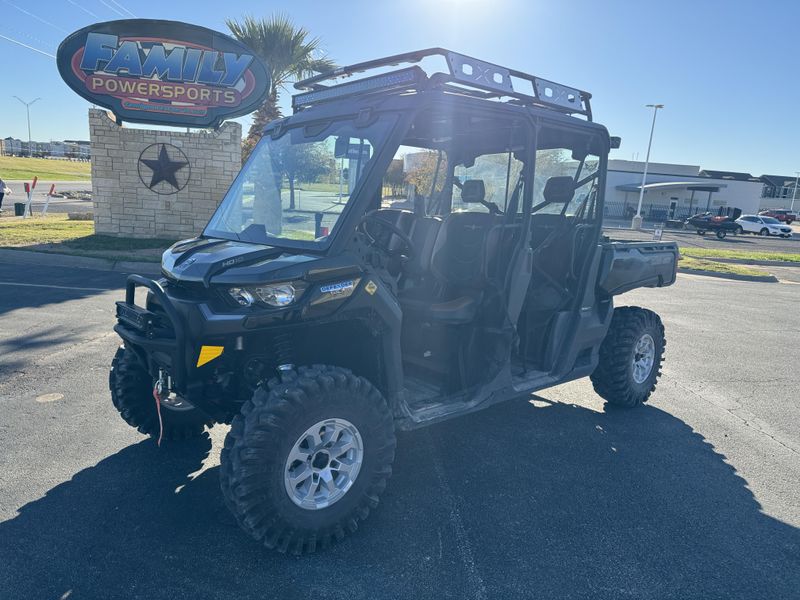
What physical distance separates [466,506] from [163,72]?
14.9 metres

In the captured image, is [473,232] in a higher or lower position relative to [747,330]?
higher

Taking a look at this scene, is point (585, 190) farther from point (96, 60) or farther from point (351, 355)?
point (96, 60)

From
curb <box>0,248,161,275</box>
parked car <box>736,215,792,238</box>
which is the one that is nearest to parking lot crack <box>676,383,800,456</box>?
curb <box>0,248,161,275</box>

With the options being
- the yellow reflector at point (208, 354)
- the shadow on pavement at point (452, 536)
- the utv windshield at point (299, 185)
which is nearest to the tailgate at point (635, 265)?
the shadow on pavement at point (452, 536)

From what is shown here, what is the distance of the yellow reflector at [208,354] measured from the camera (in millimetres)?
2889

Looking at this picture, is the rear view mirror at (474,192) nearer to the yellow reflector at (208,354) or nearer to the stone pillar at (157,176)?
the yellow reflector at (208,354)

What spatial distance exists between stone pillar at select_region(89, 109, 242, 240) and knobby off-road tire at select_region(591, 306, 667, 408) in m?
12.2

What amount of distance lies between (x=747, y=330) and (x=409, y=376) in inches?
273

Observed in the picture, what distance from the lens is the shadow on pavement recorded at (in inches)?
109

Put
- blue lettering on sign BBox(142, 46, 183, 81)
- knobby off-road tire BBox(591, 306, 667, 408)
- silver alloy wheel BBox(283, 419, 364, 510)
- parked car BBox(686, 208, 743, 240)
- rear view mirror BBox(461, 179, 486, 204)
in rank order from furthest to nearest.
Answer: parked car BBox(686, 208, 743, 240) < blue lettering on sign BBox(142, 46, 183, 81) < knobby off-road tire BBox(591, 306, 667, 408) < rear view mirror BBox(461, 179, 486, 204) < silver alloy wheel BBox(283, 419, 364, 510)

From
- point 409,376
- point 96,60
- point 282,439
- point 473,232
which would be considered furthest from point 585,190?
point 96,60

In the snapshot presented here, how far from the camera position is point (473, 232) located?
14.0 feet

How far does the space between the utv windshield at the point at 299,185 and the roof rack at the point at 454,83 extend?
342 mm

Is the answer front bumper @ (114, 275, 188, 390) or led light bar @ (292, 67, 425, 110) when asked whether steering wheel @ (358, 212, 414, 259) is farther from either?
front bumper @ (114, 275, 188, 390)
